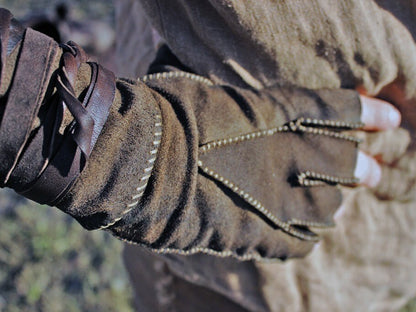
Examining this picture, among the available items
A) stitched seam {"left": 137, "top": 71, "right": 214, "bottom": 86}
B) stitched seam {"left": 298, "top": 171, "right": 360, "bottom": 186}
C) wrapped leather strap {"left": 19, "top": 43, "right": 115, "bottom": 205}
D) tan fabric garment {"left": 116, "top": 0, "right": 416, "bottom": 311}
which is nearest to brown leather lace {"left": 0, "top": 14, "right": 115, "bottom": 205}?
wrapped leather strap {"left": 19, "top": 43, "right": 115, "bottom": 205}

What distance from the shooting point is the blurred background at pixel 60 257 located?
97.6 inches

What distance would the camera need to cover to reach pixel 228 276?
110 cm

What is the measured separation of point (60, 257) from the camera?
8.63 feet

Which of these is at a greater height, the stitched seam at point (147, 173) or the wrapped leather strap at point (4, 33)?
the wrapped leather strap at point (4, 33)

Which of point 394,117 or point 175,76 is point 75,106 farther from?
point 394,117

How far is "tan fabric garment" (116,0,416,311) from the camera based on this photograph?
0.87 metres

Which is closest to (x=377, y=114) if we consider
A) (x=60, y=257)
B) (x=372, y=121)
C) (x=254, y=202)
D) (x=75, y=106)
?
(x=372, y=121)

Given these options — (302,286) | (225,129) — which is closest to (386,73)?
(225,129)

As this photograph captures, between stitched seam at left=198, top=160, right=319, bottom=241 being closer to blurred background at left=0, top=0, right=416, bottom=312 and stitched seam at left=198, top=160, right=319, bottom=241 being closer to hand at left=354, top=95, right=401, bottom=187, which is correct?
hand at left=354, top=95, right=401, bottom=187

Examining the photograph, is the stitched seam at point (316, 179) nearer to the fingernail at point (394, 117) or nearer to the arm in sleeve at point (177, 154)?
the arm in sleeve at point (177, 154)

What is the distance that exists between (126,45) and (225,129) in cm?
61

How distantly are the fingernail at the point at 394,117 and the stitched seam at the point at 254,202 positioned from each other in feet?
1.14

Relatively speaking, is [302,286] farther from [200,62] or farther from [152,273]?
[200,62]

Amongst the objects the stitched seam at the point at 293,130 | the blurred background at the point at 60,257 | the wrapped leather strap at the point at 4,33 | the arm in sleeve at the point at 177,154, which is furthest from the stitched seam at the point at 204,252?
the blurred background at the point at 60,257
